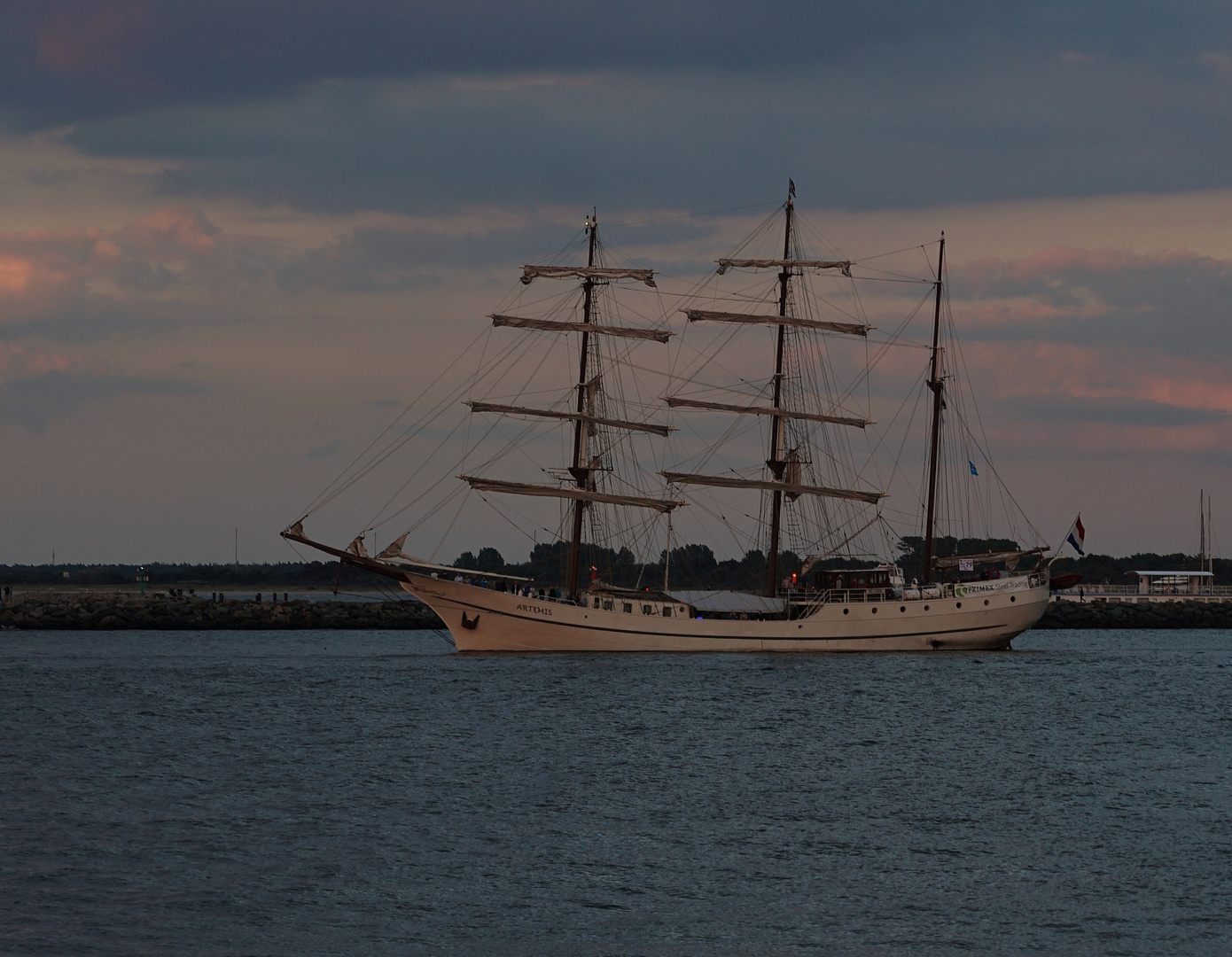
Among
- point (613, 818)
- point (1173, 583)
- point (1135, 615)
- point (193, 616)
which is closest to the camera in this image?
point (613, 818)

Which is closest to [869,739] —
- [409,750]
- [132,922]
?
[409,750]

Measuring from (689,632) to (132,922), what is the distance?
56.4m

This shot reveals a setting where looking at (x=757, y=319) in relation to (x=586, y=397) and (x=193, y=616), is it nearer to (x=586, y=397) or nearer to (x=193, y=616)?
(x=586, y=397)

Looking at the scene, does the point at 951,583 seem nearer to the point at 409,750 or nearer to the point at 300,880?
the point at 409,750

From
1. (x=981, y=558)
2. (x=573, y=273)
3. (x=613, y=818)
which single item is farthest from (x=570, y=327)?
(x=613, y=818)

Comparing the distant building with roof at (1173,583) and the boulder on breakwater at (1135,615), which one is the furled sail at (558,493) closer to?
the boulder on breakwater at (1135,615)

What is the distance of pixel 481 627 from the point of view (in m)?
77.5

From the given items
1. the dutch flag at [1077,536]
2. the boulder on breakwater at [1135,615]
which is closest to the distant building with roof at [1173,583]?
the boulder on breakwater at [1135,615]

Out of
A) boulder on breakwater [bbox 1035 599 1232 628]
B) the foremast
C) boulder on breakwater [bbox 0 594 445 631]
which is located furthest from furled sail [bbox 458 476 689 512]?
boulder on breakwater [bbox 1035 599 1232 628]

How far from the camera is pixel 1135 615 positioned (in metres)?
140

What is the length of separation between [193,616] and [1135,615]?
8537cm

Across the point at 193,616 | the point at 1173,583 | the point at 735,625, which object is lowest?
the point at 193,616

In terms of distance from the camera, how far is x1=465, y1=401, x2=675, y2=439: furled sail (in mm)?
78062

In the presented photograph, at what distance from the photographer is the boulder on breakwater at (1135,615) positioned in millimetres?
136875
